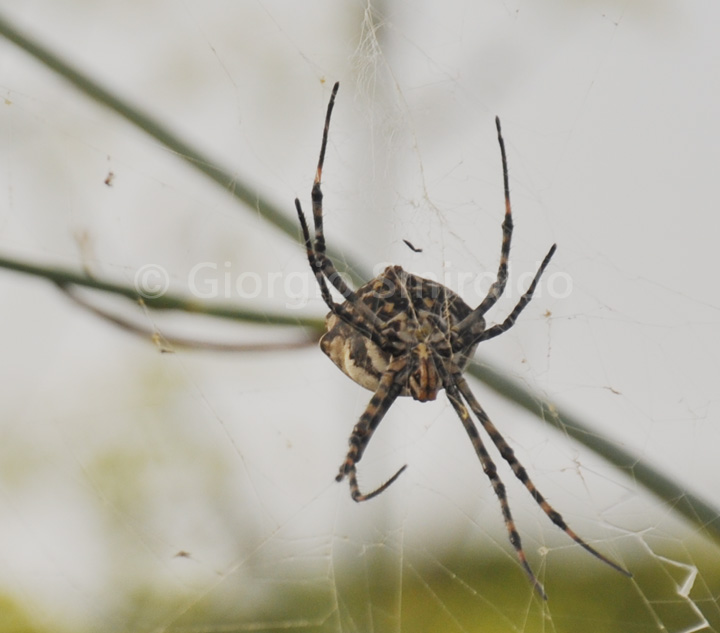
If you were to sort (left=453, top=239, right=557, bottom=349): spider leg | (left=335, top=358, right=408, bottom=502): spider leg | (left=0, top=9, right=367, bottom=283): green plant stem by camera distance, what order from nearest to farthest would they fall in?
(left=0, top=9, right=367, bottom=283): green plant stem, (left=453, top=239, right=557, bottom=349): spider leg, (left=335, top=358, right=408, bottom=502): spider leg

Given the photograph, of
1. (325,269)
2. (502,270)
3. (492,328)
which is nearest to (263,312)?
(325,269)

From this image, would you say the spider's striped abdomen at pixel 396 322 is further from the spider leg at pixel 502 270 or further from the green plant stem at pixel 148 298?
the green plant stem at pixel 148 298

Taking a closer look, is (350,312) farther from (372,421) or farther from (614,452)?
(614,452)

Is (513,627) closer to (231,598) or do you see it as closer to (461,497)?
(461,497)

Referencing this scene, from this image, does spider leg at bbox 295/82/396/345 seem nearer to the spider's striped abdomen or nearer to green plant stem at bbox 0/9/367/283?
the spider's striped abdomen

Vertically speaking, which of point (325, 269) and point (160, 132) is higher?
point (160, 132)

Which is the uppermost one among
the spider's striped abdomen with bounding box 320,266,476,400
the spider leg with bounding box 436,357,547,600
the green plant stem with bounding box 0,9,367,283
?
the green plant stem with bounding box 0,9,367,283

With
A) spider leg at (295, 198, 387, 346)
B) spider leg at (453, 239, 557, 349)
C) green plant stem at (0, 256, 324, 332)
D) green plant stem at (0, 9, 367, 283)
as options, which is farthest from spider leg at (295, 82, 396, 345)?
spider leg at (453, 239, 557, 349)
